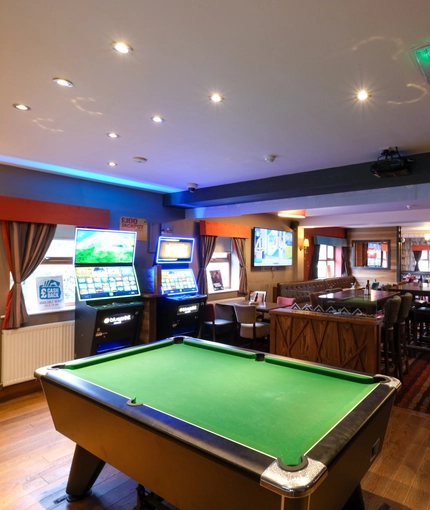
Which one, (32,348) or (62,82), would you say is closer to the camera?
(62,82)

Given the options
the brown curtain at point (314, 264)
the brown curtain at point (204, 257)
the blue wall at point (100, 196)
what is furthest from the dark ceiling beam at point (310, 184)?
the brown curtain at point (314, 264)

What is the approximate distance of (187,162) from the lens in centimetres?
379

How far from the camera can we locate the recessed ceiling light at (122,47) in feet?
5.54

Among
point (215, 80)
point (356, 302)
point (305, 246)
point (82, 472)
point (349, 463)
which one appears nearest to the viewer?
point (349, 463)

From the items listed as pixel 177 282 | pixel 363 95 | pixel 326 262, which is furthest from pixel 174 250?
pixel 326 262

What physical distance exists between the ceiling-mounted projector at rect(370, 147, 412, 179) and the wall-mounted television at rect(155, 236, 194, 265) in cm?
321

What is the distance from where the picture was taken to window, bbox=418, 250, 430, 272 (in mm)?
11516

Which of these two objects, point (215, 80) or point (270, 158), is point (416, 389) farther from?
point (215, 80)

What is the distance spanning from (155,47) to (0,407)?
4027 millimetres

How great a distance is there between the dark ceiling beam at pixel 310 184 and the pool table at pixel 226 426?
7.33 feet

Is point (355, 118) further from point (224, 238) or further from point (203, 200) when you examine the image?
point (224, 238)

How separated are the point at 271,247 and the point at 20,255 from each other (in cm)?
544

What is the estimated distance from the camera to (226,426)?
1.59 meters

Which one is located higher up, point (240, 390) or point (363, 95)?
point (363, 95)
